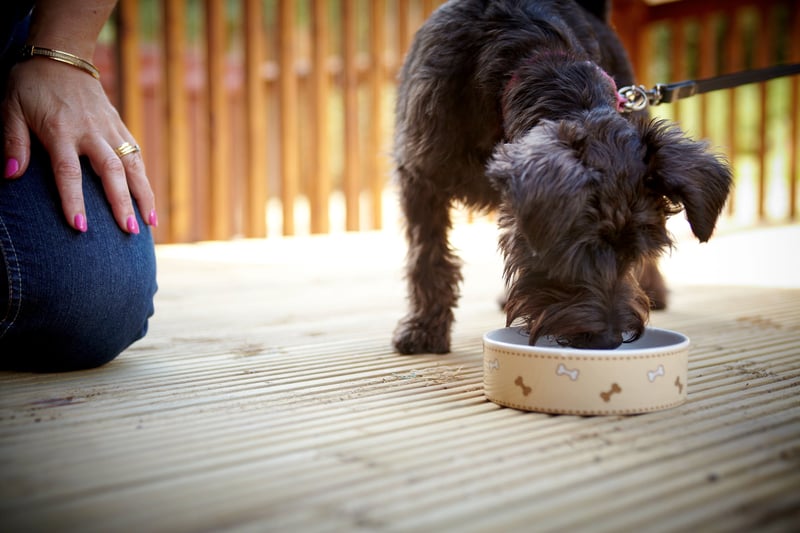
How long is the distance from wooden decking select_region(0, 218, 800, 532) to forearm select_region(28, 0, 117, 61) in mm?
762

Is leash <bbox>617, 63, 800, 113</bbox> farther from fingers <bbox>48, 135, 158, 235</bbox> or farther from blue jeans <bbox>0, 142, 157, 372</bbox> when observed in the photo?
blue jeans <bbox>0, 142, 157, 372</bbox>

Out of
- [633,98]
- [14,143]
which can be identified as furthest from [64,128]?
[633,98]

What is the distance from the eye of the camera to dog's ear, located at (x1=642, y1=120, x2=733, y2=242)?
1.60 m

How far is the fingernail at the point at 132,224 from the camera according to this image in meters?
1.86

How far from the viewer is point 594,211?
1548mm

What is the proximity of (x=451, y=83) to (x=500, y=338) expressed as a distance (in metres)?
0.76

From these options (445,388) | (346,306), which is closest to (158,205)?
(346,306)

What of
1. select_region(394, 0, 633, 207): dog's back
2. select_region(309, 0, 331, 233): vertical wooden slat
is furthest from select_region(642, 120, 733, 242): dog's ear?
select_region(309, 0, 331, 233): vertical wooden slat

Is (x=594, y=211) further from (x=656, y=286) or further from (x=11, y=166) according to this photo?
(x=656, y=286)

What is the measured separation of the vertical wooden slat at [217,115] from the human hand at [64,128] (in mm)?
2843

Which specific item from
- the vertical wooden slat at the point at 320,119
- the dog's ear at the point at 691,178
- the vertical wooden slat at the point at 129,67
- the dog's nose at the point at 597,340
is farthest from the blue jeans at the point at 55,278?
the vertical wooden slat at the point at 320,119

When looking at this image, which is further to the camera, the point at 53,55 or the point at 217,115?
the point at 217,115

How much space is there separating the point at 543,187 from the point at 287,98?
142 inches

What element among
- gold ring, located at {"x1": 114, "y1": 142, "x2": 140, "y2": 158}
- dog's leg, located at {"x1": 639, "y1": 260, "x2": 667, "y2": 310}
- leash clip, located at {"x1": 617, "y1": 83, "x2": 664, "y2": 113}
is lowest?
dog's leg, located at {"x1": 639, "y1": 260, "x2": 667, "y2": 310}
